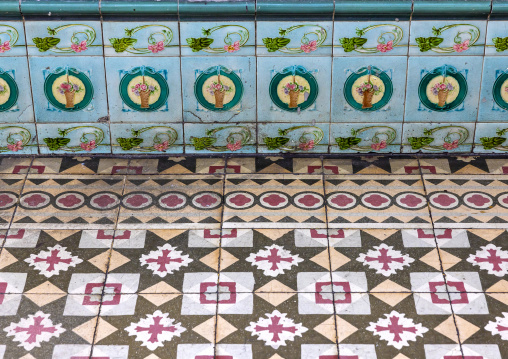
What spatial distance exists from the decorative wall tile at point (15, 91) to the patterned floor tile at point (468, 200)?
242cm

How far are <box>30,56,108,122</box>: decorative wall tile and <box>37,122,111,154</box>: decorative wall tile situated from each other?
0.05m

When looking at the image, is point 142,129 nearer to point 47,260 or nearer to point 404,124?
point 47,260

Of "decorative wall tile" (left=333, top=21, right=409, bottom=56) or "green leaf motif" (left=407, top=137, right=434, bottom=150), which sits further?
"green leaf motif" (left=407, top=137, right=434, bottom=150)

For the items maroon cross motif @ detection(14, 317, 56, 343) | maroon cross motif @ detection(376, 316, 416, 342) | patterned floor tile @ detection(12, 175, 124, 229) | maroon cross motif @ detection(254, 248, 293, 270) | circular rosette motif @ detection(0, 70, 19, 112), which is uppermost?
circular rosette motif @ detection(0, 70, 19, 112)

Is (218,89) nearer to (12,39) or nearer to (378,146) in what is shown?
(378,146)

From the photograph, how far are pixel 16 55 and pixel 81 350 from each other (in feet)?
6.09

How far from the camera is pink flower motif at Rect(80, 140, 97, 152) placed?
496 cm

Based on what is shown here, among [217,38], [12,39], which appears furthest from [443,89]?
[12,39]

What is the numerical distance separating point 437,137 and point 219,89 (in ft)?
4.47

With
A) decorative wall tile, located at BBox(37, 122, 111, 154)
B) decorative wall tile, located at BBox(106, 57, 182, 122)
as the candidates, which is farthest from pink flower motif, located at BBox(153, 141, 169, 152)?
decorative wall tile, located at BBox(37, 122, 111, 154)

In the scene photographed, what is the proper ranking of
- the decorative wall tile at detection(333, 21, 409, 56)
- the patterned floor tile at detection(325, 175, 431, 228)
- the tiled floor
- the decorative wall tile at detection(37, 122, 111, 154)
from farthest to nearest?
the decorative wall tile at detection(37, 122, 111, 154) < the decorative wall tile at detection(333, 21, 409, 56) < the patterned floor tile at detection(325, 175, 431, 228) < the tiled floor

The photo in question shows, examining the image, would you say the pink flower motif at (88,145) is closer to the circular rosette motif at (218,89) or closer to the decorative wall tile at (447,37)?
the circular rosette motif at (218,89)

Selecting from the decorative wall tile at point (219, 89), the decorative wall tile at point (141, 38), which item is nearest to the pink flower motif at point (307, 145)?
the decorative wall tile at point (219, 89)

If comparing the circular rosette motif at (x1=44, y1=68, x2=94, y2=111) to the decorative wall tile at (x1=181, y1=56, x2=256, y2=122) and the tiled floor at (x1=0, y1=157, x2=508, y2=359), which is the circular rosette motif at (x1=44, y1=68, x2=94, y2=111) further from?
the decorative wall tile at (x1=181, y1=56, x2=256, y2=122)
